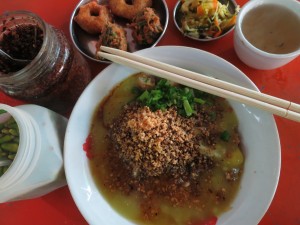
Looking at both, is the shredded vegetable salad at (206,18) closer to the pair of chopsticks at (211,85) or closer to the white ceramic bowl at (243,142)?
the white ceramic bowl at (243,142)

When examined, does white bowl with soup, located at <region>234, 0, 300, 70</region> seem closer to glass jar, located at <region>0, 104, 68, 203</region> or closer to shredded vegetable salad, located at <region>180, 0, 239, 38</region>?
shredded vegetable salad, located at <region>180, 0, 239, 38</region>

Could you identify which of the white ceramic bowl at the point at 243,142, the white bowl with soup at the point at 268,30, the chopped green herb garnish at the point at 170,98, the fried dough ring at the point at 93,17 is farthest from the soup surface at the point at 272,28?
the fried dough ring at the point at 93,17

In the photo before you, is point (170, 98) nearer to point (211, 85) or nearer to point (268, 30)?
point (211, 85)

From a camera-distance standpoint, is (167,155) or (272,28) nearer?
(167,155)

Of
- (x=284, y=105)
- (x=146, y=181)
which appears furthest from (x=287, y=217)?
(x=146, y=181)

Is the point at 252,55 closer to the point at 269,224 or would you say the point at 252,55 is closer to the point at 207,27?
the point at 207,27

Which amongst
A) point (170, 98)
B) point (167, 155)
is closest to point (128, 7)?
point (170, 98)

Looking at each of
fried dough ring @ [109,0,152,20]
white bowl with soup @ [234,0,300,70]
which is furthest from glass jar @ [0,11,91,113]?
white bowl with soup @ [234,0,300,70]
